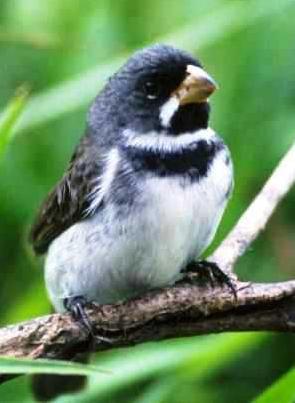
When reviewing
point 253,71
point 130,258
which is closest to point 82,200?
point 130,258

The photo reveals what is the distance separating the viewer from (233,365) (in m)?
4.65

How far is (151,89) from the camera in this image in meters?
3.51

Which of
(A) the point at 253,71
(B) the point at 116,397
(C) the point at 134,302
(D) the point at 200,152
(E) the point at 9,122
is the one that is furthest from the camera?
(A) the point at 253,71

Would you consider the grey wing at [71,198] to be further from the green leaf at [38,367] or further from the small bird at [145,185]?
the green leaf at [38,367]

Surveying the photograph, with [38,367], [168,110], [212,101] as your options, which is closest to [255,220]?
[168,110]

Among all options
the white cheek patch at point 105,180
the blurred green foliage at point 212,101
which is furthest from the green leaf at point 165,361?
the white cheek patch at point 105,180

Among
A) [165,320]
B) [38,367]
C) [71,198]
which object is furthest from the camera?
[71,198]

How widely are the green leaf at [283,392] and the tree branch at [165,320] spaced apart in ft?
0.31

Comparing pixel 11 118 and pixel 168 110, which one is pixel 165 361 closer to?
pixel 168 110

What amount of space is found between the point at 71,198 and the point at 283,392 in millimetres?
781

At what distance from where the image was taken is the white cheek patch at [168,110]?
347cm

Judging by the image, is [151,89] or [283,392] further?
[151,89]

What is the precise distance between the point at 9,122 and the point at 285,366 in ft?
6.27

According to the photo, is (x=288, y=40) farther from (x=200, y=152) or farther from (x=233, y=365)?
(x=200, y=152)
